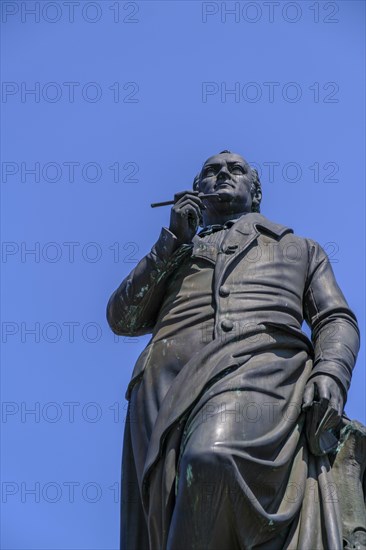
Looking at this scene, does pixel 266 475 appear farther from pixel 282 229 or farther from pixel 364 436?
pixel 282 229

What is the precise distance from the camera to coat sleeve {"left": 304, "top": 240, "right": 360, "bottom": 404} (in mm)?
13477

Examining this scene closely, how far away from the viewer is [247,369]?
43.0 ft

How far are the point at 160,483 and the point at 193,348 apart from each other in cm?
124

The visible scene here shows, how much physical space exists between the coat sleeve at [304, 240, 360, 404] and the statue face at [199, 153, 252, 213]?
83 centimetres

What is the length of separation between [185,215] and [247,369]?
157 centimetres

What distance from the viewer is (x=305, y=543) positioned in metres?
12.5

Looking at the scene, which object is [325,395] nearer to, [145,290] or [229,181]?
[145,290]

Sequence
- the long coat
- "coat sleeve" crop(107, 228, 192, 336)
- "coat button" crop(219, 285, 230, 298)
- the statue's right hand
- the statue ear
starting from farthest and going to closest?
the statue ear
"coat sleeve" crop(107, 228, 192, 336)
the statue's right hand
"coat button" crop(219, 285, 230, 298)
the long coat

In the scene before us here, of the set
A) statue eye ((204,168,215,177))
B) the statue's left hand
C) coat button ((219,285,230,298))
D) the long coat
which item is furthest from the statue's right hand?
the statue's left hand

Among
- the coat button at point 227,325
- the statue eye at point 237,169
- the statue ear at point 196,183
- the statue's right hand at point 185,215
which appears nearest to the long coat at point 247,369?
the coat button at point 227,325

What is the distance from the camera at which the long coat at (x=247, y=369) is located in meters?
12.7

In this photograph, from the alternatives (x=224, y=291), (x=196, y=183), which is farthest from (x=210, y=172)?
(x=224, y=291)

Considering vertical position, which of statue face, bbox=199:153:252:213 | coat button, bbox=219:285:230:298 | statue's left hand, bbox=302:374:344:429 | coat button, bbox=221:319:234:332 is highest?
statue face, bbox=199:153:252:213

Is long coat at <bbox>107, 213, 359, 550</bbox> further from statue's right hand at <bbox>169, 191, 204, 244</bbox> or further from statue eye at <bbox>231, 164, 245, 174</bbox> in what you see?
statue eye at <bbox>231, 164, 245, 174</bbox>
